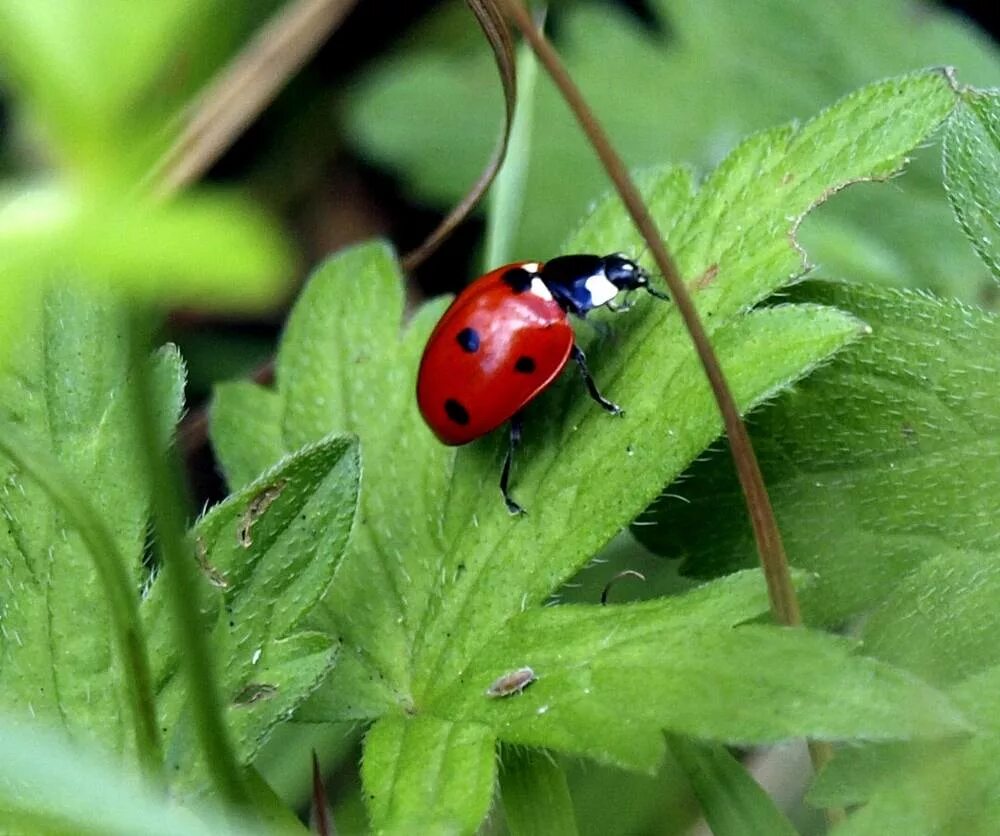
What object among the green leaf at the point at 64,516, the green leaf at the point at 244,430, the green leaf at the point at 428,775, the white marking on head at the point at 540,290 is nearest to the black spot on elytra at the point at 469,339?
the white marking on head at the point at 540,290

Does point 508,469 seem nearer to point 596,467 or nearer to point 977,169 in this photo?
point 596,467

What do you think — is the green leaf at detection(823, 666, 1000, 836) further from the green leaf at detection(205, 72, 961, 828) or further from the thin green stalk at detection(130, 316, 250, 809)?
the thin green stalk at detection(130, 316, 250, 809)


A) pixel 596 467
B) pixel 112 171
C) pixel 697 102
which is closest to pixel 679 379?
pixel 596 467

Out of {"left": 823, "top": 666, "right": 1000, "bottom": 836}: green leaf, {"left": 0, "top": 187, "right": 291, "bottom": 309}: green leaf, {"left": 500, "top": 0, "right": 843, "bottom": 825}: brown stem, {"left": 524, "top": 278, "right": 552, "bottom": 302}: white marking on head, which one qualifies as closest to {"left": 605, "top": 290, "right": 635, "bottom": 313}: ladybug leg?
{"left": 524, "top": 278, "right": 552, "bottom": 302}: white marking on head

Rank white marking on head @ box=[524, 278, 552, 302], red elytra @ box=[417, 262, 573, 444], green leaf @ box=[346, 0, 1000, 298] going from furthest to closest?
green leaf @ box=[346, 0, 1000, 298], white marking on head @ box=[524, 278, 552, 302], red elytra @ box=[417, 262, 573, 444]

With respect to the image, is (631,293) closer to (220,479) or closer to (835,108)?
(835,108)
